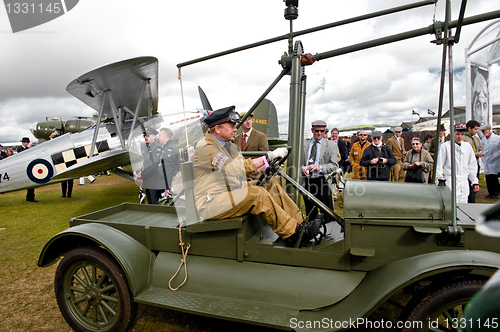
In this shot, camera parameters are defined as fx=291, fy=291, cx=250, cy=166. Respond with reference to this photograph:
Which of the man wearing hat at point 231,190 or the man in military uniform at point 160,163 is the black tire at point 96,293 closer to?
the man wearing hat at point 231,190

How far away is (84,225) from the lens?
2.77 m

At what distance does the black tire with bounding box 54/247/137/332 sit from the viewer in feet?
8.24

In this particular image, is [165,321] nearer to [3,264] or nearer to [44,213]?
[3,264]

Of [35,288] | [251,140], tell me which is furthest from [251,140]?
[35,288]

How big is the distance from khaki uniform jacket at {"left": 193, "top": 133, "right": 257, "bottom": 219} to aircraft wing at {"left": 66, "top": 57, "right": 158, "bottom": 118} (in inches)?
187

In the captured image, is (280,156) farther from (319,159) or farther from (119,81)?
(119,81)

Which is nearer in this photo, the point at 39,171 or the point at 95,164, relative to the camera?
the point at 95,164

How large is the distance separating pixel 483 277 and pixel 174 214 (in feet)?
9.62

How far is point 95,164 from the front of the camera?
701 centimetres

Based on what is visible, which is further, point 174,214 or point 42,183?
point 42,183

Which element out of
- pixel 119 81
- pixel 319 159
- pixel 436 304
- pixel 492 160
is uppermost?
pixel 119 81

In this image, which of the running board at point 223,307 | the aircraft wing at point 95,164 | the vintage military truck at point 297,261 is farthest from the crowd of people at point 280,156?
the aircraft wing at point 95,164

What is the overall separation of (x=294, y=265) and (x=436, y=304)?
980 mm

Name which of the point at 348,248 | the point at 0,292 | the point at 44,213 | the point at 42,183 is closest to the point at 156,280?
the point at 348,248
